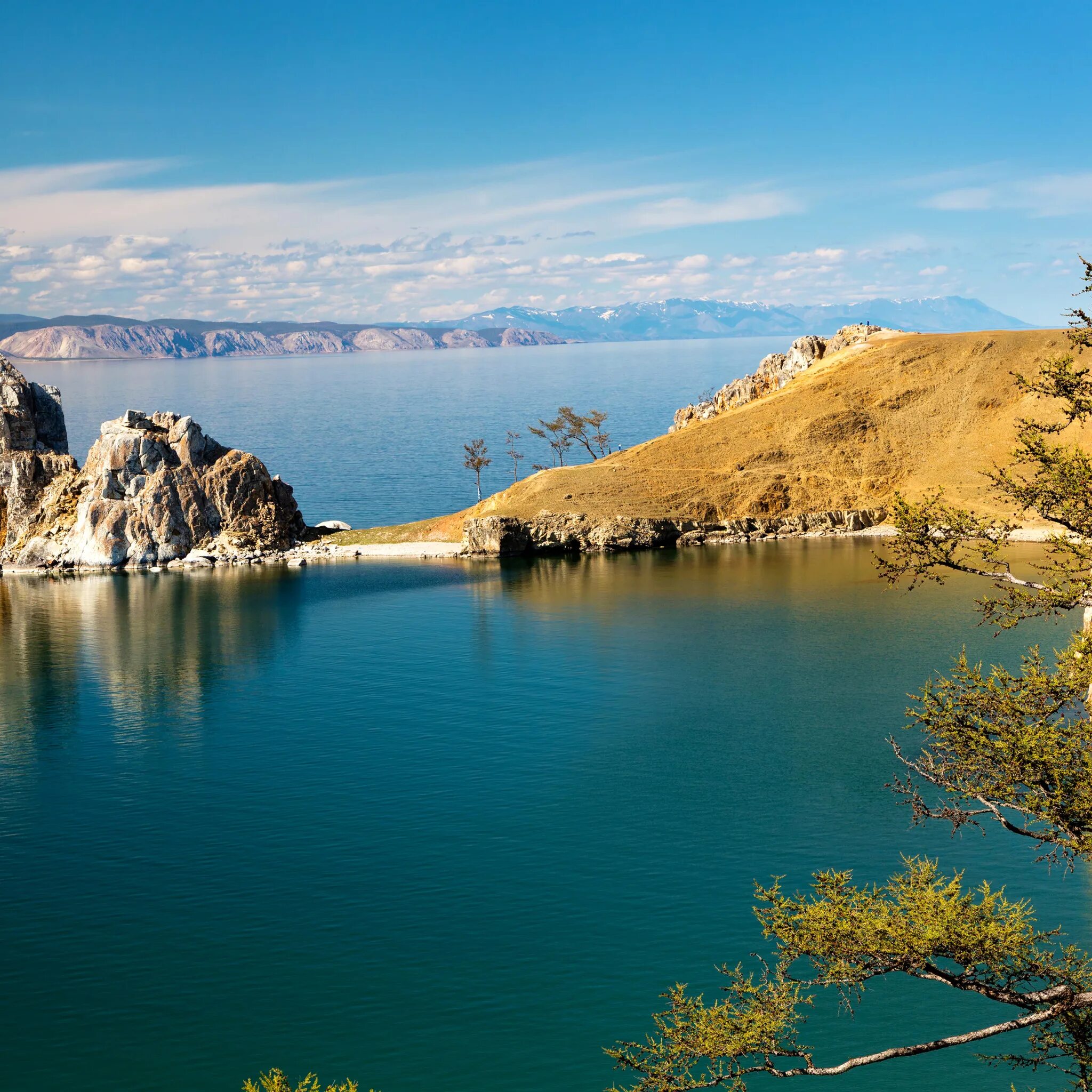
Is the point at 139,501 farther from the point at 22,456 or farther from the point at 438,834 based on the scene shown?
the point at 438,834

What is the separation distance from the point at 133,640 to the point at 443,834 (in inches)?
2116

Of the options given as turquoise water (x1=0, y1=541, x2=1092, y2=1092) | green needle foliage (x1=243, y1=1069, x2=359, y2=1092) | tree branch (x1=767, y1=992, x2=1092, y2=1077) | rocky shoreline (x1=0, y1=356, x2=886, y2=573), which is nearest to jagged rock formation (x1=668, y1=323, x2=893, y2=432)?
rocky shoreline (x1=0, y1=356, x2=886, y2=573)

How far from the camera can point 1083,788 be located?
22547 millimetres

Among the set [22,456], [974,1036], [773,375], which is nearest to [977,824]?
[974,1036]

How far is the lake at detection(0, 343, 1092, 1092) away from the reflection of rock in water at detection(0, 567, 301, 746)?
0.48m

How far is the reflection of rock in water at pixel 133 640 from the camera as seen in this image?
70812 mm

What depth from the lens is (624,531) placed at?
131 m

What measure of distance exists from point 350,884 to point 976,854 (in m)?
24.1

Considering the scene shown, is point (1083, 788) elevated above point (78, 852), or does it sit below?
above

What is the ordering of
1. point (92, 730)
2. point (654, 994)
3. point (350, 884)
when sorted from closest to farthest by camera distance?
1. point (654, 994)
2. point (350, 884)
3. point (92, 730)

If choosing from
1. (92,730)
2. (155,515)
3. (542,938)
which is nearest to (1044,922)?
(542,938)

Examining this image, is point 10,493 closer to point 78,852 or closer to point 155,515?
point 155,515

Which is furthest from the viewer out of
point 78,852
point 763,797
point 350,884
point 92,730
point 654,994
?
point 92,730

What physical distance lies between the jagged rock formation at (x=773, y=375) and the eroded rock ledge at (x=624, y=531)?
32.0 m
